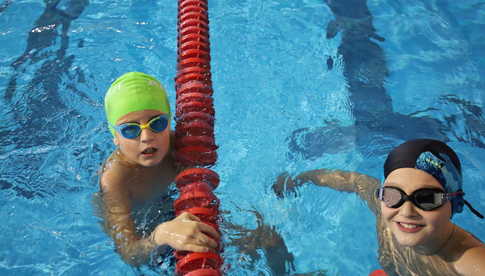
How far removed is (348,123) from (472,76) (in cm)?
167

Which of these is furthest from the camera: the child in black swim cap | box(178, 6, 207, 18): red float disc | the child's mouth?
box(178, 6, 207, 18): red float disc

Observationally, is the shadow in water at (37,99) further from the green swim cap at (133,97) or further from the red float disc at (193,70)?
the red float disc at (193,70)

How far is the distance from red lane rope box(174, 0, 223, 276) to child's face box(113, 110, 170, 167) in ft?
0.57

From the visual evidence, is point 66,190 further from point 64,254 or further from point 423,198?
point 423,198

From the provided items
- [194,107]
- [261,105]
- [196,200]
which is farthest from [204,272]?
[261,105]

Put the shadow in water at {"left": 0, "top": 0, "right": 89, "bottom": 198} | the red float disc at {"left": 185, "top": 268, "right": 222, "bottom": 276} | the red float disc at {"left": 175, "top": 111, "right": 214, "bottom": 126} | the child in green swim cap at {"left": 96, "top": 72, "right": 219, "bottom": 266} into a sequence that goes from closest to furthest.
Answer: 1. the red float disc at {"left": 185, "top": 268, "right": 222, "bottom": 276}
2. the child in green swim cap at {"left": 96, "top": 72, "right": 219, "bottom": 266}
3. the red float disc at {"left": 175, "top": 111, "right": 214, "bottom": 126}
4. the shadow in water at {"left": 0, "top": 0, "right": 89, "bottom": 198}

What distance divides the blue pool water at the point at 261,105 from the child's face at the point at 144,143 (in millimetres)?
714

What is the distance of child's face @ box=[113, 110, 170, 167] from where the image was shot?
3.05 m

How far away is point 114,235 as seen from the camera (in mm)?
3092

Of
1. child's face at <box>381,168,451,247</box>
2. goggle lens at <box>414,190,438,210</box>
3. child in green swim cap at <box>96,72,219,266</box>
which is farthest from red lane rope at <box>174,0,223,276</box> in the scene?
goggle lens at <box>414,190,438,210</box>

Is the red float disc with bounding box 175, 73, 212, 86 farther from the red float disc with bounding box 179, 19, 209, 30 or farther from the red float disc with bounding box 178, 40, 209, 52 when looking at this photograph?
the red float disc with bounding box 179, 19, 209, 30

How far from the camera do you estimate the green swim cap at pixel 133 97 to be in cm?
303

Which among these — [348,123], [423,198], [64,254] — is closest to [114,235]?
[64,254]

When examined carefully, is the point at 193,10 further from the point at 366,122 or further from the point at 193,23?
the point at 366,122
